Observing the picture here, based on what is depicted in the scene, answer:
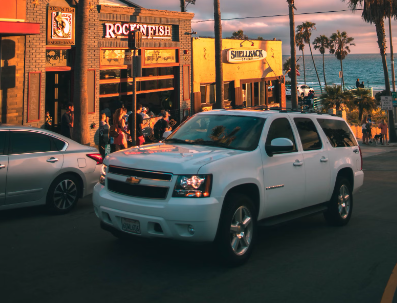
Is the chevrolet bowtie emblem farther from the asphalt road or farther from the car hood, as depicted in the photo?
the asphalt road

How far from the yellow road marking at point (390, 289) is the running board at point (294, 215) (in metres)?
1.53

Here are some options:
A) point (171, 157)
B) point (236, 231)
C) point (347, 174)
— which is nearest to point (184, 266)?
point (236, 231)

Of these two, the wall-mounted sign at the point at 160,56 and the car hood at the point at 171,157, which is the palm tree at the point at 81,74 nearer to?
the wall-mounted sign at the point at 160,56

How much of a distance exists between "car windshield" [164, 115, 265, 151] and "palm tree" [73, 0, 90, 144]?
26.2ft

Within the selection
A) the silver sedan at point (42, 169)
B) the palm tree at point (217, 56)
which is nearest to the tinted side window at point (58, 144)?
the silver sedan at point (42, 169)

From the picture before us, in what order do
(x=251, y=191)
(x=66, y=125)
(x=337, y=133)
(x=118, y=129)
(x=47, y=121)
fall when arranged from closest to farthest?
(x=251, y=191) < (x=337, y=133) < (x=118, y=129) < (x=66, y=125) < (x=47, y=121)

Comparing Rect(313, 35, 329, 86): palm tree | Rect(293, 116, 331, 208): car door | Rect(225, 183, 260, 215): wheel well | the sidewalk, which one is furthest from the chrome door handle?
Rect(313, 35, 329, 86): palm tree

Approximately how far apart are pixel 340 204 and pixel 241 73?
21.5 metres

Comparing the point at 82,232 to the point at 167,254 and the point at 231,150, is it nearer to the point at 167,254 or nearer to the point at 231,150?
the point at 167,254

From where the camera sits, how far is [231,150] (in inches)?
258

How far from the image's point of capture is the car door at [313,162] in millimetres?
7527

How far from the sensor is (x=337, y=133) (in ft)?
28.4

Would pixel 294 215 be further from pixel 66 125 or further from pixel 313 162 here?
pixel 66 125

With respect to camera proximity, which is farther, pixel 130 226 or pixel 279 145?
pixel 279 145
